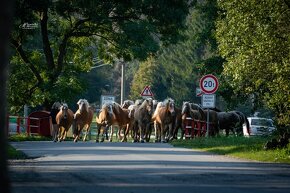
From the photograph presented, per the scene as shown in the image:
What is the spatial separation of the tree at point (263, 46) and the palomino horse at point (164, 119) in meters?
18.0

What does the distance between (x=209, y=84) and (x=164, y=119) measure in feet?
27.0

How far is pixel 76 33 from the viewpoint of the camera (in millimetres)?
50812

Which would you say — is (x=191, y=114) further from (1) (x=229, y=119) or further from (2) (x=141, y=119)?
(1) (x=229, y=119)

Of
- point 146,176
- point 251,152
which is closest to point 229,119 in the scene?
point 251,152

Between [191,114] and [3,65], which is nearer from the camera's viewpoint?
[3,65]

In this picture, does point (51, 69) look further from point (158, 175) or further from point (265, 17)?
point (158, 175)

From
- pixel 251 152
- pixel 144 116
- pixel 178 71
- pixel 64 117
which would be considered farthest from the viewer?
pixel 178 71

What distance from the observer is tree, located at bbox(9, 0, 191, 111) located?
155ft

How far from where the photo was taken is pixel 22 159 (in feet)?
73.7

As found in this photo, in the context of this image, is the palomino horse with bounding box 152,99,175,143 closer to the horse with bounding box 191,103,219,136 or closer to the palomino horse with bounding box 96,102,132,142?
the palomino horse with bounding box 96,102,132,142

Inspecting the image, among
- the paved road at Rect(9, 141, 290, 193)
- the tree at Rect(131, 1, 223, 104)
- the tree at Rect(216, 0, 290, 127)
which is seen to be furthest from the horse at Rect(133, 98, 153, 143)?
the tree at Rect(131, 1, 223, 104)

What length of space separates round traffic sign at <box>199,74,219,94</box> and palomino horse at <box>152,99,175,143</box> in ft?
26.1

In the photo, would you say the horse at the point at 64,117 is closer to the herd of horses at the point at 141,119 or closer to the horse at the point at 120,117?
the herd of horses at the point at 141,119

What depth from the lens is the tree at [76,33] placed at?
47094mm
